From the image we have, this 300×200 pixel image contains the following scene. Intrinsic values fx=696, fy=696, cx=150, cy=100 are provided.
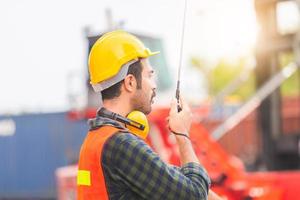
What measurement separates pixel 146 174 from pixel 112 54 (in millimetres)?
442

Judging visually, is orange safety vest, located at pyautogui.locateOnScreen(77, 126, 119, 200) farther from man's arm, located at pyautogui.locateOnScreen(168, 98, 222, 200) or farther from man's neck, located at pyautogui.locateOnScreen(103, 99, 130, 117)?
man's arm, located at pyautogui.locateOnScreen(168, 98, 222, 200)

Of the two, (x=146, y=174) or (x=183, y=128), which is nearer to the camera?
(x=146, y=174)

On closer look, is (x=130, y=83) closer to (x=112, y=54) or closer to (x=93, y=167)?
(x=112, y=54)

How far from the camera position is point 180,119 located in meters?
2.35

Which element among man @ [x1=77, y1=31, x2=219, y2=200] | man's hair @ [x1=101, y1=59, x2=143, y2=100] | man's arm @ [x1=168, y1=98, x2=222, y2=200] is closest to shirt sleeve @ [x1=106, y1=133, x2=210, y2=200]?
man @ [x1=77, y1=31, x2=219, y2=200]

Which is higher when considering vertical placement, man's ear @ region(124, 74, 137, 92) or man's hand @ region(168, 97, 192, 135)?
man's ear @ region(124, 74, 137, 92)

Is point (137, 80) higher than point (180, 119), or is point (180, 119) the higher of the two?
point (137, 80)

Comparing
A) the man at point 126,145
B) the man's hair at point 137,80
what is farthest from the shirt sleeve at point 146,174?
the man's hair at point 137,80

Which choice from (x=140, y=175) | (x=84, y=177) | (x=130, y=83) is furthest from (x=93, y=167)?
(x=130, y=83)

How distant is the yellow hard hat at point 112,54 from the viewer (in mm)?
2336

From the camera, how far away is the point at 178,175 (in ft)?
7.20

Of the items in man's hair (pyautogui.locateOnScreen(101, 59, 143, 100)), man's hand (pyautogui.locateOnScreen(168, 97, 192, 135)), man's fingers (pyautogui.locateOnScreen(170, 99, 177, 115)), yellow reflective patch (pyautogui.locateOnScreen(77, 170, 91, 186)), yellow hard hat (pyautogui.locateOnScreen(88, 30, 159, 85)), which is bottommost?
yellow reflective patch (pyautogui.locateOnScreen(77, 170, 91, 186))

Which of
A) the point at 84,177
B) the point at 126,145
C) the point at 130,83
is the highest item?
the point at 130,83

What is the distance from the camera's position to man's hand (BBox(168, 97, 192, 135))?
2.33 m
